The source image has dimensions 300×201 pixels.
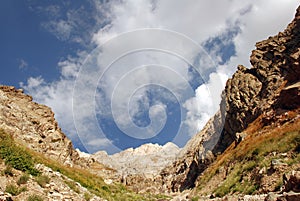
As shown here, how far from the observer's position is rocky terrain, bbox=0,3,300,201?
13.0 m

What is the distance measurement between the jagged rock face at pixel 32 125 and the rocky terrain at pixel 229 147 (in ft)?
0.41

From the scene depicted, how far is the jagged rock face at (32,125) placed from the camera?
109 feet

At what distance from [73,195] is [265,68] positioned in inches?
1417

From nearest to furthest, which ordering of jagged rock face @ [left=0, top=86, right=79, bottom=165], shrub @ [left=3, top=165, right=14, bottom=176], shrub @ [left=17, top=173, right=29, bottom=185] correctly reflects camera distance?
shrub @ [left=17, top=173, right=29, bottom=185]
shrub @ [left=3, top=165, right=14, bottom=176]
jagged rock face @ [left=0, top=86, right=79, bottom=165]

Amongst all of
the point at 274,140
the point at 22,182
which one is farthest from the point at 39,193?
the point at 274,140

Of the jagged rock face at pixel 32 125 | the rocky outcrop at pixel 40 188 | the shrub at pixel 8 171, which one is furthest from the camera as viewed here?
the jagged rock face at pixel 32 125

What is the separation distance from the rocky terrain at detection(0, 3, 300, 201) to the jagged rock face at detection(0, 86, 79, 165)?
13 centimetres

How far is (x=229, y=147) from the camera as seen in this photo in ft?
132

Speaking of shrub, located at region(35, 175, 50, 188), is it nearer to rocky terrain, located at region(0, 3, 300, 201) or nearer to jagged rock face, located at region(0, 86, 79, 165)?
rocky terrain, located at region(0, 3, 300, 201)

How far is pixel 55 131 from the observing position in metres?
40.1

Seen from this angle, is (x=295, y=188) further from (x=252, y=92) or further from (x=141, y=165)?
(x=141, y=165)

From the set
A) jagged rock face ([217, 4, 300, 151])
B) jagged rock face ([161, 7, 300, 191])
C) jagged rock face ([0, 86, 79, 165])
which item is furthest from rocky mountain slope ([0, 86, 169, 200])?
jagged rock face ([217, 4, 300, 151])

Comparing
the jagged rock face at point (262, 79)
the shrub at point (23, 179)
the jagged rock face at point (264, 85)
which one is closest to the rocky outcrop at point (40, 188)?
the shrub at point (23, 179)

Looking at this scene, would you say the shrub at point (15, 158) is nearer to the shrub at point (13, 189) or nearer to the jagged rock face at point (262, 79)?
the shrub at point (13, 189)
